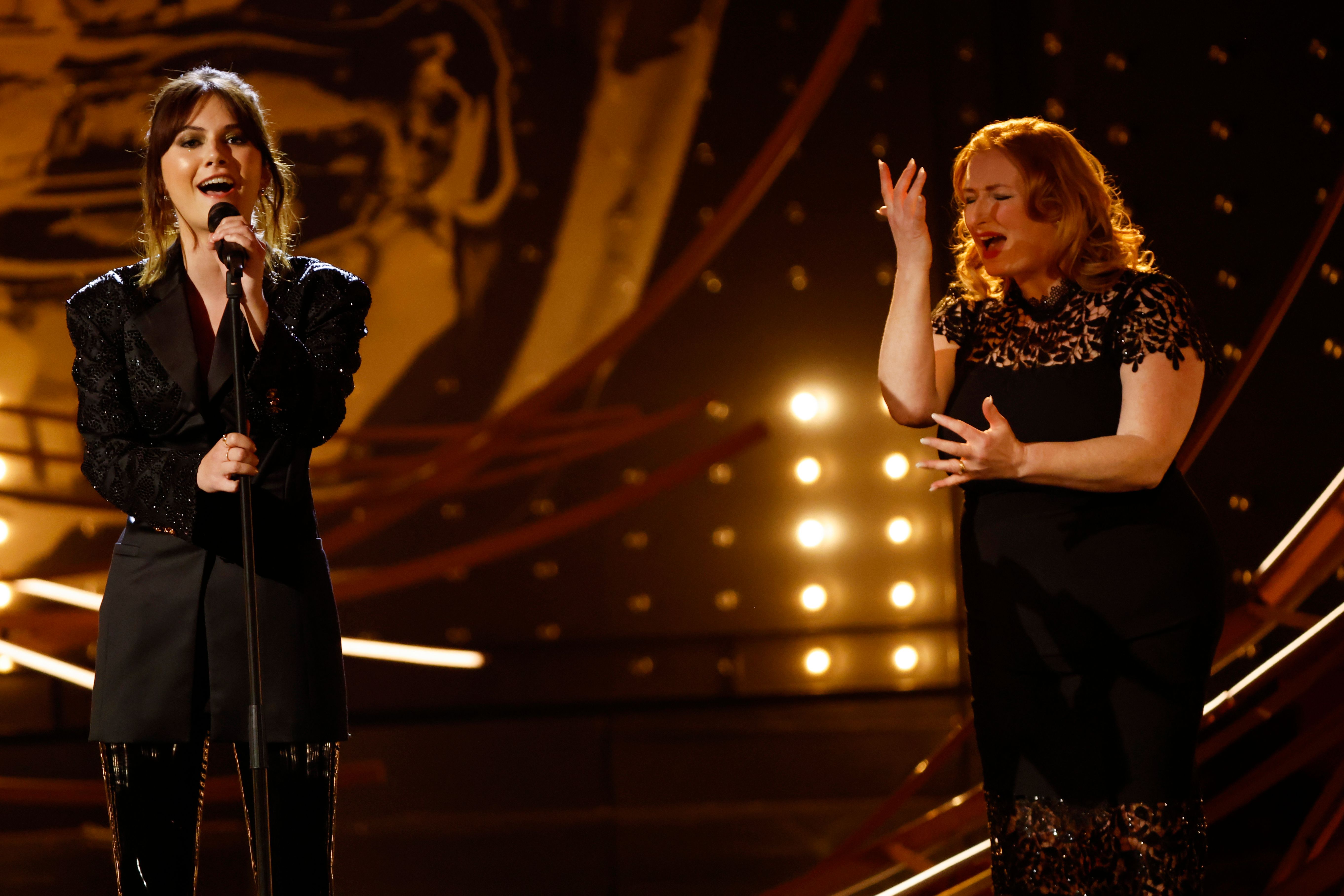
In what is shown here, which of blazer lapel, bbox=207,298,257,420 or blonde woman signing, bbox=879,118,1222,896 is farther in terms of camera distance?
blonde woman signing, bbox=879,118,1222,896

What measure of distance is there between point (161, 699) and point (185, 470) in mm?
300

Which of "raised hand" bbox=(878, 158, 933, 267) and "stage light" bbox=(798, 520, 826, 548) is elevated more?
"stage light" bbox=(798, 520, 826, 548)

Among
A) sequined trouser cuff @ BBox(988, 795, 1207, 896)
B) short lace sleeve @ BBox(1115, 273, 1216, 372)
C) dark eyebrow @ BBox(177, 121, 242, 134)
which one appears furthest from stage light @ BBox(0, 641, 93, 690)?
short lace sleeve @ BBox(1115, 273, 1216, 372)

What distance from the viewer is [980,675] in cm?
181

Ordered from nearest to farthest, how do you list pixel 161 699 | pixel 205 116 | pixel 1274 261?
pixel 161 699
pixel 205 116
pixel 1274 261

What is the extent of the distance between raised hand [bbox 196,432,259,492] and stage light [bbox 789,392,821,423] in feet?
7.23

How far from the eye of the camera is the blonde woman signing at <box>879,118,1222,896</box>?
168 cm

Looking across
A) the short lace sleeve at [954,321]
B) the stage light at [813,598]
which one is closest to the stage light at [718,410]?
the stage light at [813,598]

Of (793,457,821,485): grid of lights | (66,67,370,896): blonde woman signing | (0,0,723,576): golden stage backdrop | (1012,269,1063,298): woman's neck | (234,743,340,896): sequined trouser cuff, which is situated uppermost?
(0,0,723,576): golden stage backdrop

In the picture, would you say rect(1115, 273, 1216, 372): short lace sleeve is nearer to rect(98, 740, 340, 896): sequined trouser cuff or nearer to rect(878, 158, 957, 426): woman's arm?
rect(878, 158, 957, 426): woman's arm

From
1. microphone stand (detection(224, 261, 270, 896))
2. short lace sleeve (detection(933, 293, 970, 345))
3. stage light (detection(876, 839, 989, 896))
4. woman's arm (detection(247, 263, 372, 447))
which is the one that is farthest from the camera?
stage light (detection(876, 839, 989, 896))

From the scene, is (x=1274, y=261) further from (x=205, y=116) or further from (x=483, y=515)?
(x=205, y=116)

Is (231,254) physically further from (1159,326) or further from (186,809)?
(1159,326)

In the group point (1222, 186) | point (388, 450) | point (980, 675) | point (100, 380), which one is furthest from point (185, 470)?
point (1222, 186)
